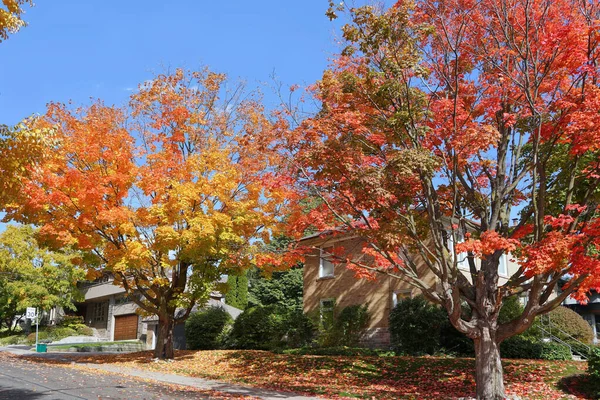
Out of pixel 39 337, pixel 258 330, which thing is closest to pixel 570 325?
pixel 258 330

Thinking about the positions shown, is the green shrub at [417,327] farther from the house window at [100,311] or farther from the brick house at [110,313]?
the house window at [100,311]

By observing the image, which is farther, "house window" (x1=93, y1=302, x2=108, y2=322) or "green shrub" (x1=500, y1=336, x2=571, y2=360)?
"house window" (x1=93, y1=302, x2=108, y2=322)

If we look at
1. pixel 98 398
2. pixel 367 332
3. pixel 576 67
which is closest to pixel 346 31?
pixel 576 67

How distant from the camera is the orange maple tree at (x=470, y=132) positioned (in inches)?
416

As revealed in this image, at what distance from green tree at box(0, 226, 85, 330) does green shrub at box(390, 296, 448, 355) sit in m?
26.4

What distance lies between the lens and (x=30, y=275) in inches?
1483

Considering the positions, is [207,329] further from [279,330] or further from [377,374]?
[377,374]

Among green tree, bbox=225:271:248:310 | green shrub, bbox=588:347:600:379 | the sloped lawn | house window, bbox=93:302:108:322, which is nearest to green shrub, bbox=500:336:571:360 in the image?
the sloped lawn

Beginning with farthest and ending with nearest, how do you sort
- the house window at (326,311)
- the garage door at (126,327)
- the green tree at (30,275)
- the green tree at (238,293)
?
the garage door at (126,327) < the green tree at (238,293) < the green tree at (30,275) < the house window at (326,311)

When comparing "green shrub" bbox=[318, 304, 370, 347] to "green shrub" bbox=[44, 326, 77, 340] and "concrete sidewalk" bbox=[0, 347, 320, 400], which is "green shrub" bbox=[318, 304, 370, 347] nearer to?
"concrete sidewalk" bbox=[0, 347, 320, 400]

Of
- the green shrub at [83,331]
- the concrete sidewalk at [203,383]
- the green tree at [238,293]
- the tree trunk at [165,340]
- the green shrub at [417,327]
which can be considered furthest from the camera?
the green shrub at [83,331]

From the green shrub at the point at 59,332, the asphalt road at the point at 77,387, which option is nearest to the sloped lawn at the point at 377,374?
the asphalt road at the point at 77,387

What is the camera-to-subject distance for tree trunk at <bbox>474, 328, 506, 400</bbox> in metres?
11.4

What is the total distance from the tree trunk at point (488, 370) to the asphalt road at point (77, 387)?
642 cm
